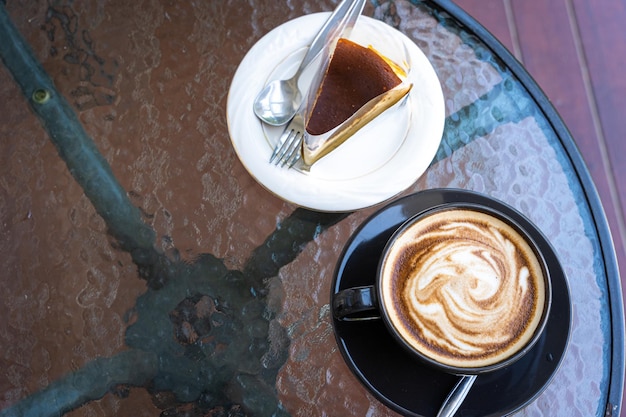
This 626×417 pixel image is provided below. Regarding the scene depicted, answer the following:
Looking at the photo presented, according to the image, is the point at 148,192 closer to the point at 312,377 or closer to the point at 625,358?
the point at 312,377

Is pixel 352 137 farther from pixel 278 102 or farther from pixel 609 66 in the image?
pixel 609 66

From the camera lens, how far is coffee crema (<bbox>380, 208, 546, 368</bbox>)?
63 cm

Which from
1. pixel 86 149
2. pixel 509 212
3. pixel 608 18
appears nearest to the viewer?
pixel 509 212

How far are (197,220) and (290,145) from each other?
0.18m

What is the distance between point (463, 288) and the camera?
0.64m

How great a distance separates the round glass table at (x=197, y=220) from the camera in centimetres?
78

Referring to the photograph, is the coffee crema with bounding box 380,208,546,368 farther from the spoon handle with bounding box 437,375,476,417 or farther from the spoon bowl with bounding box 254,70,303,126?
the spoon bowl with bounding box 254,70,303,126

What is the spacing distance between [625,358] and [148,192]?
0.65 m

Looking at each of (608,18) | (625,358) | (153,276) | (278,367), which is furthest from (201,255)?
(608,18)

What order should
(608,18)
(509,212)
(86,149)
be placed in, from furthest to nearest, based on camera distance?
(608,18) → (86,149) → (509,212)

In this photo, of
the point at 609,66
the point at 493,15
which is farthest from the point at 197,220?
the point at 609,66

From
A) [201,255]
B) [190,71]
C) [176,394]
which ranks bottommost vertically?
[176,394]

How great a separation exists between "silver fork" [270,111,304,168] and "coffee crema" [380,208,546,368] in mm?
167

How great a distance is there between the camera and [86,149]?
2.74ft
